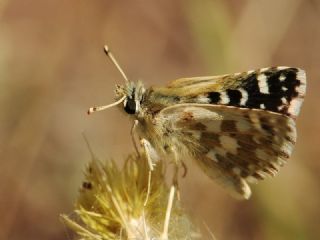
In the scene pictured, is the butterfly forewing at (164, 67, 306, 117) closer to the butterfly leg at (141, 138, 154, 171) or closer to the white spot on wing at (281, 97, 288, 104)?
the white spot on wing at (281, 97, 288, 104)

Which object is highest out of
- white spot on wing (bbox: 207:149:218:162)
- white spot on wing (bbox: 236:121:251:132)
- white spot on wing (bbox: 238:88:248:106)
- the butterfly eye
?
the butterfly eye

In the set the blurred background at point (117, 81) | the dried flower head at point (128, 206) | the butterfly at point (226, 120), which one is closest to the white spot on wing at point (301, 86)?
the butterfly at point (226, 120)

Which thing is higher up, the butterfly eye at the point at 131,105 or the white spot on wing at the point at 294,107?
the butterfly eye at the point at 131,105

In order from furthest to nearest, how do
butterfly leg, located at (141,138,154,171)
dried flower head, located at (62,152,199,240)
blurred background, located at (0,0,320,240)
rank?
1. blurred background, located at (0,0,320,240)
2. butterfly leg, located at (141,138,154,171)
3. dried flower head, located at (62,152,199,240)

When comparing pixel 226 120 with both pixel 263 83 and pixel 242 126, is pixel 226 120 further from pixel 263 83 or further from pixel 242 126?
pixel 263 83

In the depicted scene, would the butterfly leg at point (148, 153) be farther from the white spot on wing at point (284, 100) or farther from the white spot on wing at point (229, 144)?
the white spot on wing at point (284, 100)

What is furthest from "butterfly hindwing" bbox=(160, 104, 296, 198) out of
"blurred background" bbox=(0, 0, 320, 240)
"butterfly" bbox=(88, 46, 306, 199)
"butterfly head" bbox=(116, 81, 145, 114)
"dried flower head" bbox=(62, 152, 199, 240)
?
"blurred background" bbox=(0, 0, 320, 240)

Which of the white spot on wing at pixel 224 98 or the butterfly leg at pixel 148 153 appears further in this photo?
the white spot on wing at pixel 224 98
